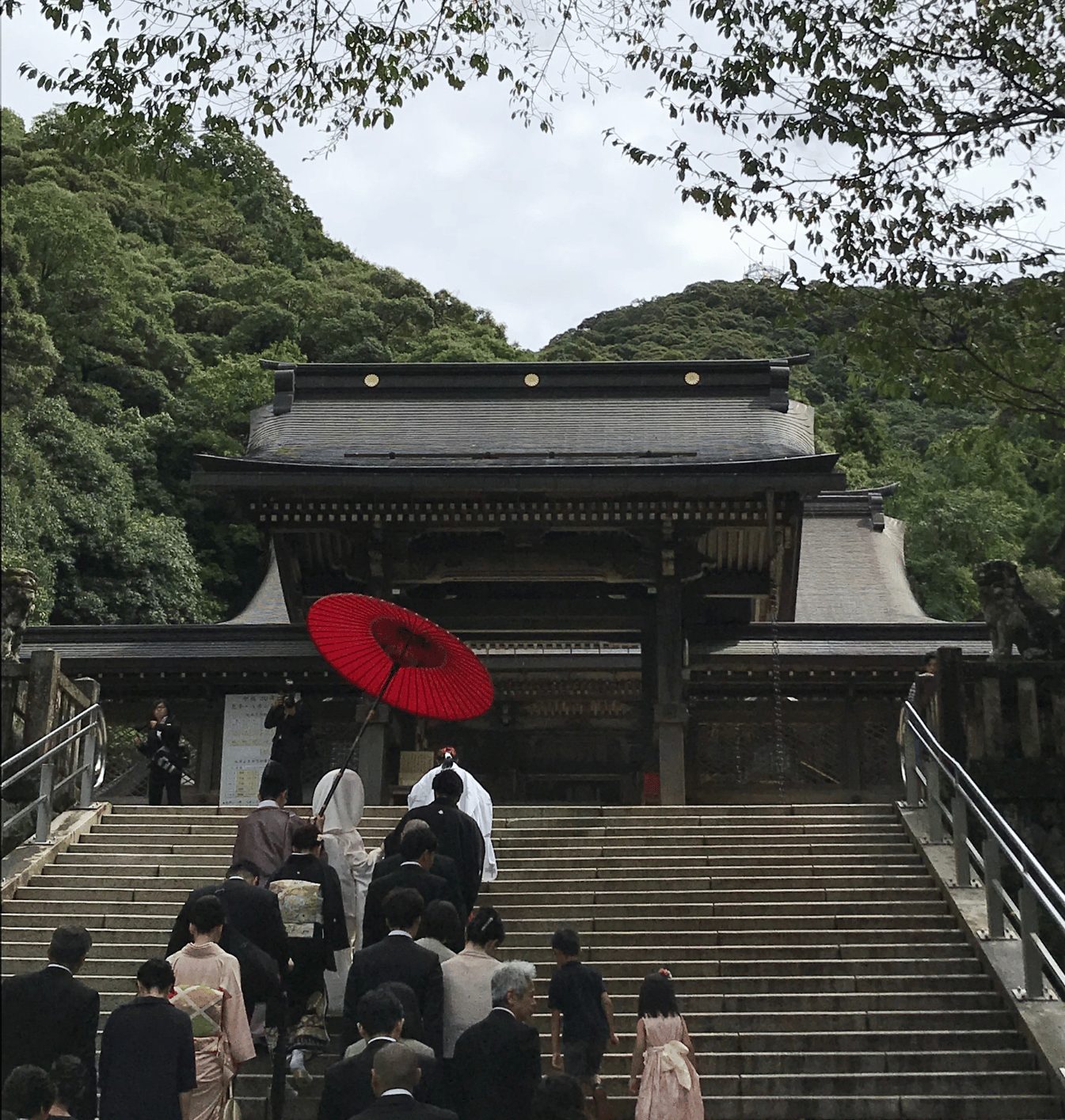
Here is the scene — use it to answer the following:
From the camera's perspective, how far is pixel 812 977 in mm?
8516

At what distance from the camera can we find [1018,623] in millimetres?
11570

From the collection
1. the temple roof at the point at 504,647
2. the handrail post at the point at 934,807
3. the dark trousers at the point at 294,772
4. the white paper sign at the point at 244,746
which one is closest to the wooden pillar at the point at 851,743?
the temple roof at the point at 504,647

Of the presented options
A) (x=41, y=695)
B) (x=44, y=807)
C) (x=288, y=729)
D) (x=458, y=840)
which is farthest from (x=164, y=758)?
(x=458, y=840)

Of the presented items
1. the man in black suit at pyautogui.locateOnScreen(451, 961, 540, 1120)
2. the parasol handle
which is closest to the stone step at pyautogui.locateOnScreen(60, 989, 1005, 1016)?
the parasol handle

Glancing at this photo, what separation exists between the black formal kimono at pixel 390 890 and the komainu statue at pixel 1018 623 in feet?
21.3

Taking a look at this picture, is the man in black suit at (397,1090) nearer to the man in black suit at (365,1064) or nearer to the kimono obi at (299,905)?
the man in black suit at (365,1064)

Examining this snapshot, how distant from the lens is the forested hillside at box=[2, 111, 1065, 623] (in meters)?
23.0

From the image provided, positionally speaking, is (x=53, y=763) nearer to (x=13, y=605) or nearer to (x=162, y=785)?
(x=13, y=605)

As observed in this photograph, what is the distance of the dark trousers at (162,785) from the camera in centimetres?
1338

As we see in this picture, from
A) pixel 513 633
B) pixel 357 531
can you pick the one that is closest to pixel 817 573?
pixel 513 633

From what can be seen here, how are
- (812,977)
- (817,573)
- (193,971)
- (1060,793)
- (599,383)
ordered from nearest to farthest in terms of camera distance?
(193,971), (812,977), (1060,793), (599,383), (817,573)

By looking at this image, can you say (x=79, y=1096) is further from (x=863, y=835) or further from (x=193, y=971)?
(x=863, y=835)

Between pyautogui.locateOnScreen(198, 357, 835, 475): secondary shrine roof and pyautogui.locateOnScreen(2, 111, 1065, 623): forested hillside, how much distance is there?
172cm

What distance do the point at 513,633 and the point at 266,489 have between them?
4.06m
